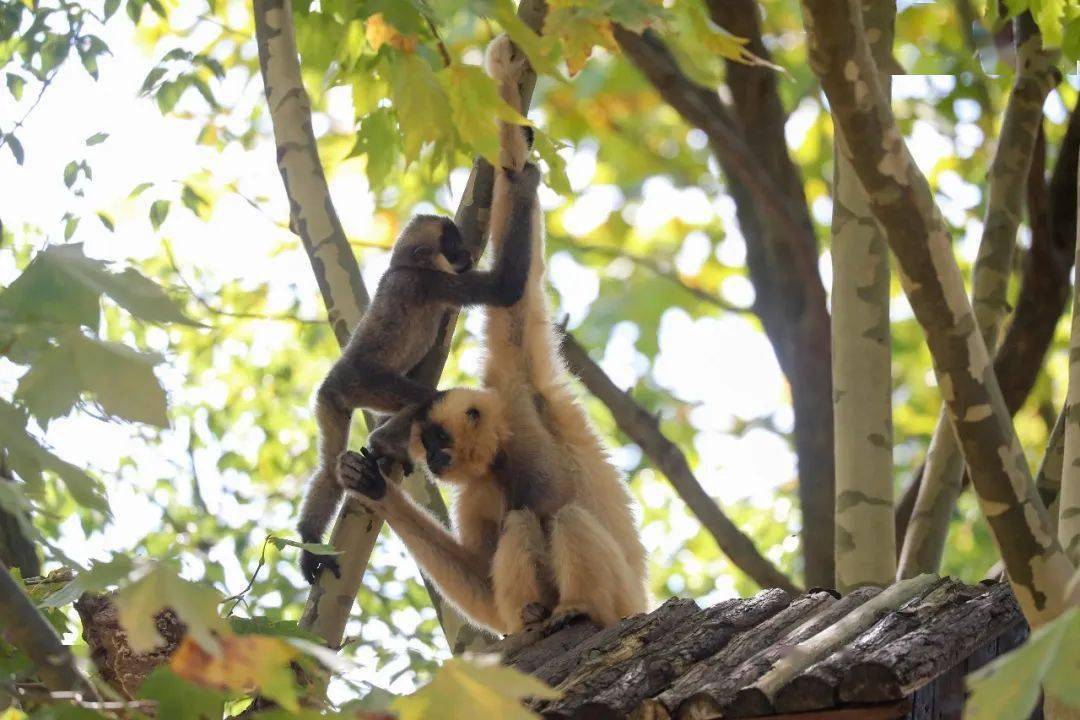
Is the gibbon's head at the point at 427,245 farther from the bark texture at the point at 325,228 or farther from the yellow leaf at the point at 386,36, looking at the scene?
the yellow leaf at the point at 386,36

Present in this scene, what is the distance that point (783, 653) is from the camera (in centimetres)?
482

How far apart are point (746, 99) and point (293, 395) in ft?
21.3

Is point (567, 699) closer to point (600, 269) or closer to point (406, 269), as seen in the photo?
point (406, 269)

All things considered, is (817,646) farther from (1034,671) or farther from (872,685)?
(1034,671)

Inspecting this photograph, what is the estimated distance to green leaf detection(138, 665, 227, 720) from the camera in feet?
9.64

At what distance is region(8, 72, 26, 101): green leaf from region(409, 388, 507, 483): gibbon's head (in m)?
2.98

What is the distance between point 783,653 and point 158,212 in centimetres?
511

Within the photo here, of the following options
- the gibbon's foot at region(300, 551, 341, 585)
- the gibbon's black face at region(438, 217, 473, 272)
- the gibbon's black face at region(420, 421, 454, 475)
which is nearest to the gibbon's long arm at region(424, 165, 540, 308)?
the gibbon's black face at region(438, 217, 473, 272)

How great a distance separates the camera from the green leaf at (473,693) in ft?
8.29

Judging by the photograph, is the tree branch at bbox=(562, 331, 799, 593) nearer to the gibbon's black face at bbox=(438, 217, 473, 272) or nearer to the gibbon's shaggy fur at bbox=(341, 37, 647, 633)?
the gibbon's shaggy fur at bbox=(341, 37, 647, 633)

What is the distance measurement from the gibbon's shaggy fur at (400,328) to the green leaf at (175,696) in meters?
4.45

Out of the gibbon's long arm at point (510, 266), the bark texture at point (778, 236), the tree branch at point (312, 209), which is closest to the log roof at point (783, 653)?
the tree branch at point (312, 209)

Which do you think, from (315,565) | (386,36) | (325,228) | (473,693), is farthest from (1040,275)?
(473,693)

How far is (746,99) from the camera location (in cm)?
1080
